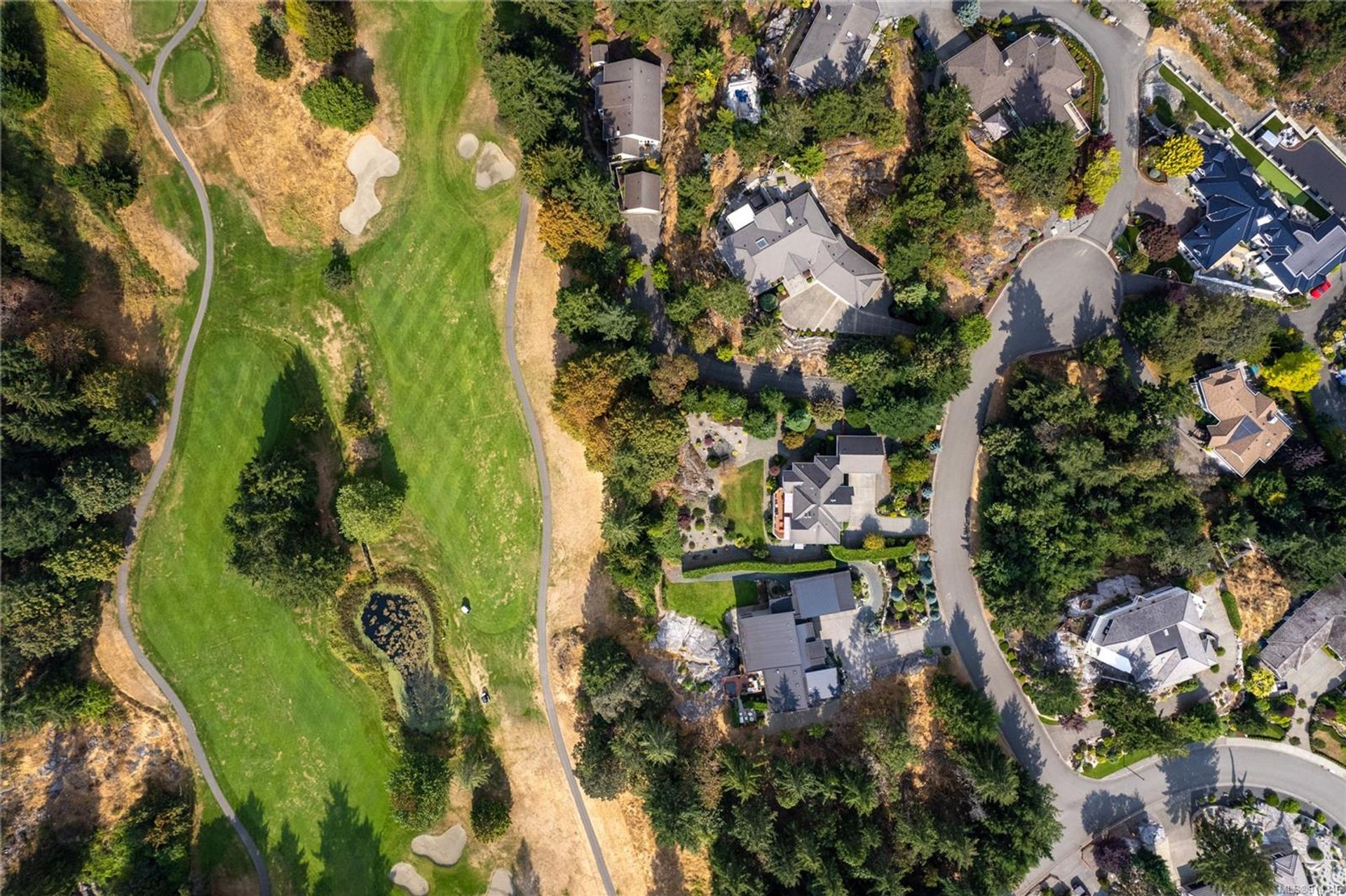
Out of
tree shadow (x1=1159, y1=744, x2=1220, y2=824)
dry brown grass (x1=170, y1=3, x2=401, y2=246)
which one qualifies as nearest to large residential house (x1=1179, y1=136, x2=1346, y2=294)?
tree shadow (x1=1159, y1=744, x2=1220, y2=824)

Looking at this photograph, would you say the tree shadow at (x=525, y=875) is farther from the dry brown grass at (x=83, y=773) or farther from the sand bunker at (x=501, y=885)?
the dry brown grass at (x=83, y=773)

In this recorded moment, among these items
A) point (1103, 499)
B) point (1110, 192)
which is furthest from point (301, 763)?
point (1110, 192)

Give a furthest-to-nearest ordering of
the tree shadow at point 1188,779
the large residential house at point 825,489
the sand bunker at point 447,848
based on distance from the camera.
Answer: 1. the sand bunker at point 447,848
2. the tree shadow at point 1188,779
3. the large residential house at point 825,489

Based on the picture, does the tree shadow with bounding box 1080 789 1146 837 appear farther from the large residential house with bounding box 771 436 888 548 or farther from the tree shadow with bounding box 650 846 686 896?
the tree shadow with bounding box 650 846 686 896

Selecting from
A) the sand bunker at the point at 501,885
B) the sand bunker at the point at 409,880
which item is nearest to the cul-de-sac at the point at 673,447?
the sand bunker at the point at 501,885

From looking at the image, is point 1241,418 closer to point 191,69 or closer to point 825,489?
point 825,489

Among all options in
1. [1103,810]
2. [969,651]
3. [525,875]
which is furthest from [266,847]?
[1103,810]

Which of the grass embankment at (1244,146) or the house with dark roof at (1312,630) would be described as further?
the grass embankment at (1244,146)
